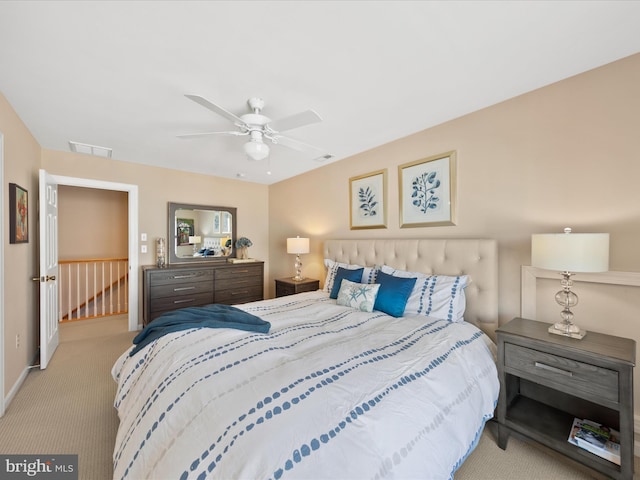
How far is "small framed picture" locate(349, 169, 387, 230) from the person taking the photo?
10.5 ft

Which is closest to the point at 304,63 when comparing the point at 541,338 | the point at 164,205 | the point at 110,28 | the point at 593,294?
the point at 110,28

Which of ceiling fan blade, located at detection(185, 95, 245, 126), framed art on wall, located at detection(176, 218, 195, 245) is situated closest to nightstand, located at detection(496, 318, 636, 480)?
ceiling fan blade, located at detection(185, 95, 245, 126)

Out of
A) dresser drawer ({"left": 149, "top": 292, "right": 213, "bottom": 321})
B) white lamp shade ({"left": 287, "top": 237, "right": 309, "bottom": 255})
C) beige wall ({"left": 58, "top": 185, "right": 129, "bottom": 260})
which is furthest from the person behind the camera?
beige wall ({"left": 58, "top": 185, "right": 129, "bottom": 260})

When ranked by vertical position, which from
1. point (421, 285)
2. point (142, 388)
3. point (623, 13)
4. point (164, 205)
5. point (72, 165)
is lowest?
point (142, 388)

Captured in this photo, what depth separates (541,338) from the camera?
1.66m

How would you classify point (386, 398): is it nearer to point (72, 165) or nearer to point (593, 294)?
point (593, 294)

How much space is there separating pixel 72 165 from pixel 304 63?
11.9 ft

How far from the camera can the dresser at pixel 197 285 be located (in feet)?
11.9

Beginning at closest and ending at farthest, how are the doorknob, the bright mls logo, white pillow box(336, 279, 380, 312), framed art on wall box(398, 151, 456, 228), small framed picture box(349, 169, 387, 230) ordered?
1. the bright mls logo
2. white pillow box(336, 279, 380, 312)
3. framed art on wall box(398, 151, 456, 228)
4. the doorknob
5. small framed picture box(349, 169, 387, 230)

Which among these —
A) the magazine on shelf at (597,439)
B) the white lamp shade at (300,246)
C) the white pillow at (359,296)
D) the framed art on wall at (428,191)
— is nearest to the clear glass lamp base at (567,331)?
the magazine on shelf at (597,439)

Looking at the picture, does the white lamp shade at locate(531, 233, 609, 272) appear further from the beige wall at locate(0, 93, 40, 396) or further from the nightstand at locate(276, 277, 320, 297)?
the beige wall at locate(0, 93, 40, 396)

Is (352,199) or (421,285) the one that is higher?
(352,199)

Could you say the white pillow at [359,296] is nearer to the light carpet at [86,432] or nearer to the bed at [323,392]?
the bed at [323,392]

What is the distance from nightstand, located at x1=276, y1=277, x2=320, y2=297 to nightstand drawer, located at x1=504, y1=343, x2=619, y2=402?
2.54m
